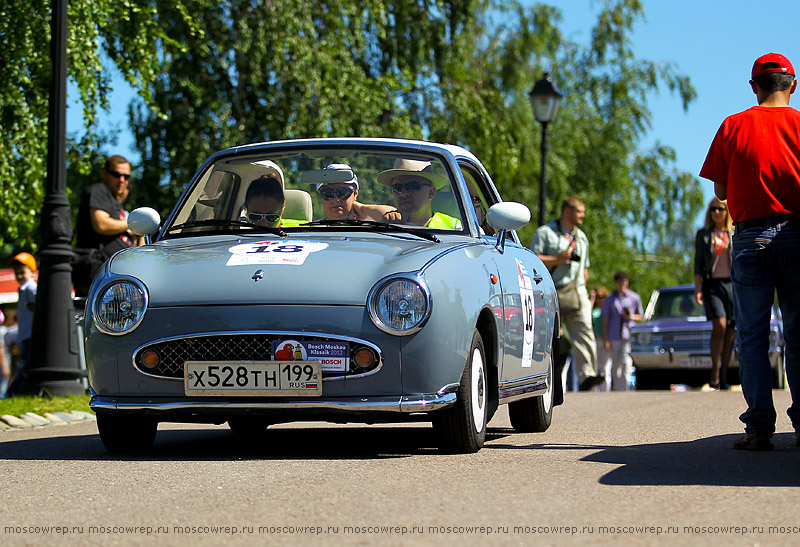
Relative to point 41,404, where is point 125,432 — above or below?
above

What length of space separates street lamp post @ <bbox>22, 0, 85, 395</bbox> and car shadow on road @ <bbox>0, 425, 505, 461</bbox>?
3023 millimetres

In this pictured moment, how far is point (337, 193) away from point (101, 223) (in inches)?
177

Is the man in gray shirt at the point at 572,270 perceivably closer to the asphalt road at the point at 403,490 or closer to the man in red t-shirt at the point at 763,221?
the asphalt road at the point at 403,490

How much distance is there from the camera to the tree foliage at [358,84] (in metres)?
17.8

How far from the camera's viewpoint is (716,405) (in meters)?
11.3

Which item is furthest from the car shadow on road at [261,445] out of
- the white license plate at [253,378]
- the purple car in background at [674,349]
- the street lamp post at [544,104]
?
the street lamp post at [544,104]

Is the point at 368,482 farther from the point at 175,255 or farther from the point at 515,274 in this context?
the point at 515,274

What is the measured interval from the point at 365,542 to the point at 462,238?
3.41 m

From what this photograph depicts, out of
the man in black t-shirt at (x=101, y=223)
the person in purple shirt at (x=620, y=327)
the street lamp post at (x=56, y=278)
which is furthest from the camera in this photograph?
the person in purple shirt at (x=620, y=327)

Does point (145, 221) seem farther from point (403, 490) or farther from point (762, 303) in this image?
point (762, 303)

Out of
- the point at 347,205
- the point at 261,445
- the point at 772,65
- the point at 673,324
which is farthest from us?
the point at 673,324

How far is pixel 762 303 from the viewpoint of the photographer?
22.3 ft

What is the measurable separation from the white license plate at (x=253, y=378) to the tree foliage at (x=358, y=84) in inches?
425

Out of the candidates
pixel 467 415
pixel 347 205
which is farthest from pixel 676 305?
pixel 467 415
